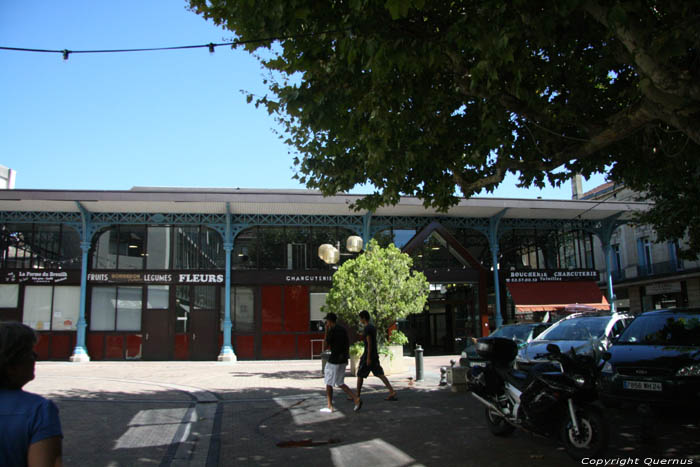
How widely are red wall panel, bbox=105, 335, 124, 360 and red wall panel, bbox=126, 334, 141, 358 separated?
9.1 inches

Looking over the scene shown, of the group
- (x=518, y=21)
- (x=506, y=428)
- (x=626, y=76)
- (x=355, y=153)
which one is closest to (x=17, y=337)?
(x=518, y=21)

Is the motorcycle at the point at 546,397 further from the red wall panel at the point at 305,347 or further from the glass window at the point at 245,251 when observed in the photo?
the glass window at the point at 245,251

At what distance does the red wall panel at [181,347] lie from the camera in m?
21.5

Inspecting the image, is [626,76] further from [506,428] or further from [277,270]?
[277,270]

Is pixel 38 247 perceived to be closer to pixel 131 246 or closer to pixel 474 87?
pixel 131 246

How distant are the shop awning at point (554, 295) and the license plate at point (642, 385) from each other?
52.2 ft

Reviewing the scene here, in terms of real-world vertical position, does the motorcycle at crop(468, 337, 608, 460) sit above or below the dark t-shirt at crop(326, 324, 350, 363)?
below

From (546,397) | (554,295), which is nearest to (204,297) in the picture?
(554,295)

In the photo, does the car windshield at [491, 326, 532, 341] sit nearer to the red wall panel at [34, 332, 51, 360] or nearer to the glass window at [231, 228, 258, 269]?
the glass window at [231, 228, 258, 269]

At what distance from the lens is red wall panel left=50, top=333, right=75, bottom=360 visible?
69.7 feet

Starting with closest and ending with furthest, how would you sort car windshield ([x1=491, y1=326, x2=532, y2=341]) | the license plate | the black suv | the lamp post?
the black suv, the license plate, car windshield ([x1=491, y1=326, x2=532, y2=341]), the lamp post

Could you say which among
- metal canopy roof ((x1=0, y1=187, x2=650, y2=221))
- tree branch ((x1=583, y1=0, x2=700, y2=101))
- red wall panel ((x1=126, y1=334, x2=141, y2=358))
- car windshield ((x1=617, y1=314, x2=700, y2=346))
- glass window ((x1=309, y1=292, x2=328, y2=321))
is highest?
metal canopy roof ((x1=0, y1=187, x2=650, y2=221))

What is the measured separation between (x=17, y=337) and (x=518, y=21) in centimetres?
Result: 552

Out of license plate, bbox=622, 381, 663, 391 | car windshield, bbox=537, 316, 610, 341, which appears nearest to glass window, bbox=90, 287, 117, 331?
car windshield, bbox=537, 316, 610, 341
